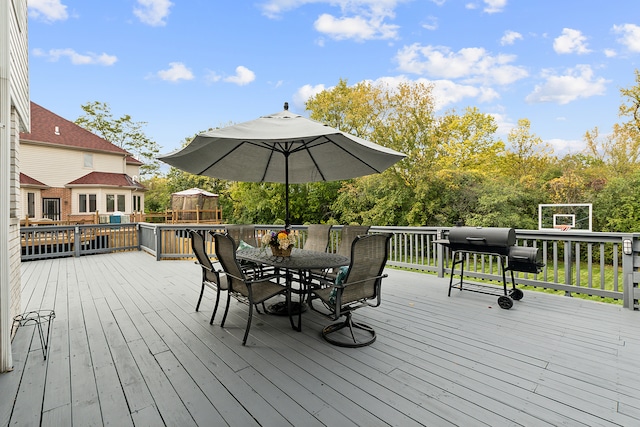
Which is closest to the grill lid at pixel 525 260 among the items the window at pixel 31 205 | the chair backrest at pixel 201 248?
the chair backrest at pixel 201 248

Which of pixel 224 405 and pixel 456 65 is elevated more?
pixel 456 65

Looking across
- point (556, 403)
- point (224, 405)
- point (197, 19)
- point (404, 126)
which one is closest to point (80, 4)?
point (197, 19)

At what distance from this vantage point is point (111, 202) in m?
17.6

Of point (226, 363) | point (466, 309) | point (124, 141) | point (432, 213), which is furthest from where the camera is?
point (124, 141)

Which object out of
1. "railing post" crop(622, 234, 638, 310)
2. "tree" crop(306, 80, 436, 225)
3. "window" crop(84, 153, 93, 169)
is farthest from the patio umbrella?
"window" crop(84, 153, 93, 169)

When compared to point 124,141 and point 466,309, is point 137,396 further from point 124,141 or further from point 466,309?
point 124,141

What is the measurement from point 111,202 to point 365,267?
1927 centimetres

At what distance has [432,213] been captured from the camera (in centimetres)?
1239

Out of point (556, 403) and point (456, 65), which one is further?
→ point (456, 65)

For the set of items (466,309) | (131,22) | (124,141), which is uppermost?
(131,22)

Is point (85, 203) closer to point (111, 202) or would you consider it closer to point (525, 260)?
point (111, 202)

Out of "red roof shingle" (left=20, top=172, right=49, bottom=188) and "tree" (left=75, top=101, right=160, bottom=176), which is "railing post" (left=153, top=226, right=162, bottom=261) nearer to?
"red roof shingle" (left=20, top=172, right=49, bottom=188)

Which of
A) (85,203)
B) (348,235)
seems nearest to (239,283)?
(348,235)

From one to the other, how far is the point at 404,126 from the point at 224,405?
497 inches
